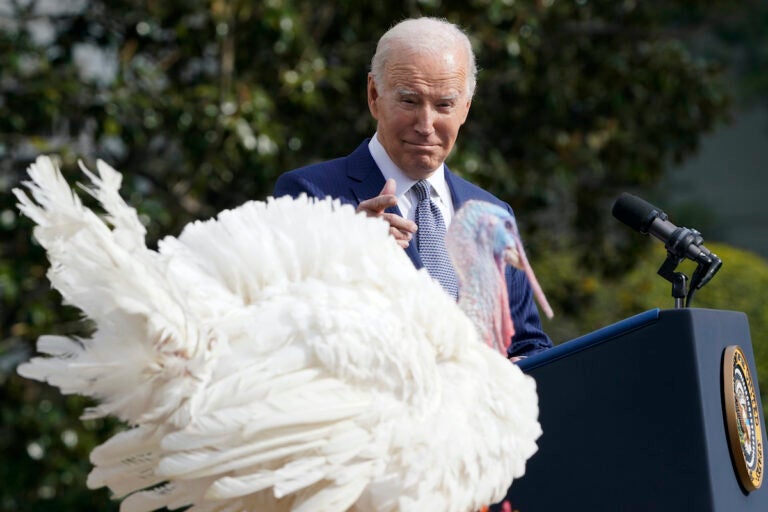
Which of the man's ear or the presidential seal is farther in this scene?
the man's ear

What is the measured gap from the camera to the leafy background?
563 cm

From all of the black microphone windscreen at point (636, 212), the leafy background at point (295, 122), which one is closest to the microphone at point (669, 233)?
the black microphone windscreen at point (636, 212)

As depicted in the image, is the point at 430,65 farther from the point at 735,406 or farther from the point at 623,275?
the point at 623,275

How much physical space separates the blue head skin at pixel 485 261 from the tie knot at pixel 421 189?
1.18 feet

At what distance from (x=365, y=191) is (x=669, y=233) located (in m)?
0.84

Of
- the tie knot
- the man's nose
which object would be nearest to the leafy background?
the tie knot

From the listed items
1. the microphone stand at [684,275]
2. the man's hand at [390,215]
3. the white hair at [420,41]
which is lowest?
the microphone stand at [684,275]

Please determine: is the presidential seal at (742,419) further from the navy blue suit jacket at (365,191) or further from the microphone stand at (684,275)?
the navy blue suit jacket at (365,191)

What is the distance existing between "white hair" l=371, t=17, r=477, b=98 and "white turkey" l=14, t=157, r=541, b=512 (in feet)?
2.25

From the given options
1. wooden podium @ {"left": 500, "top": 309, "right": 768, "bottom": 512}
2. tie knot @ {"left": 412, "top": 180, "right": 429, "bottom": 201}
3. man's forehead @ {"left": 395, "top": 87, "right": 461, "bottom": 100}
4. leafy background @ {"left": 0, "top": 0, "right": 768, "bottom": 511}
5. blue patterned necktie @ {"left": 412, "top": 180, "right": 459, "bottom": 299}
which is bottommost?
wooden podium @ {"left": 500, "top": 309, "right": 768, "bottom": 512}

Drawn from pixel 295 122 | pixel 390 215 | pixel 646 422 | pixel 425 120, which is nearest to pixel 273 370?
pixel 390 215

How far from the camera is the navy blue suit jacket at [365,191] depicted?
10.5ft

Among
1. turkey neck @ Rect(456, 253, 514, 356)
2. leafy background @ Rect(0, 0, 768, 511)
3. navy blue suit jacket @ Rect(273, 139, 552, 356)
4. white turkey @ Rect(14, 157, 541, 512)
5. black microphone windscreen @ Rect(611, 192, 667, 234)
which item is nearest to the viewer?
white turkey @ Rect(14, 157, 541, 512)

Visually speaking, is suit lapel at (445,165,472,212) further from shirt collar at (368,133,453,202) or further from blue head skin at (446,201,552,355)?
blue head skin at (446,201,552,355)
